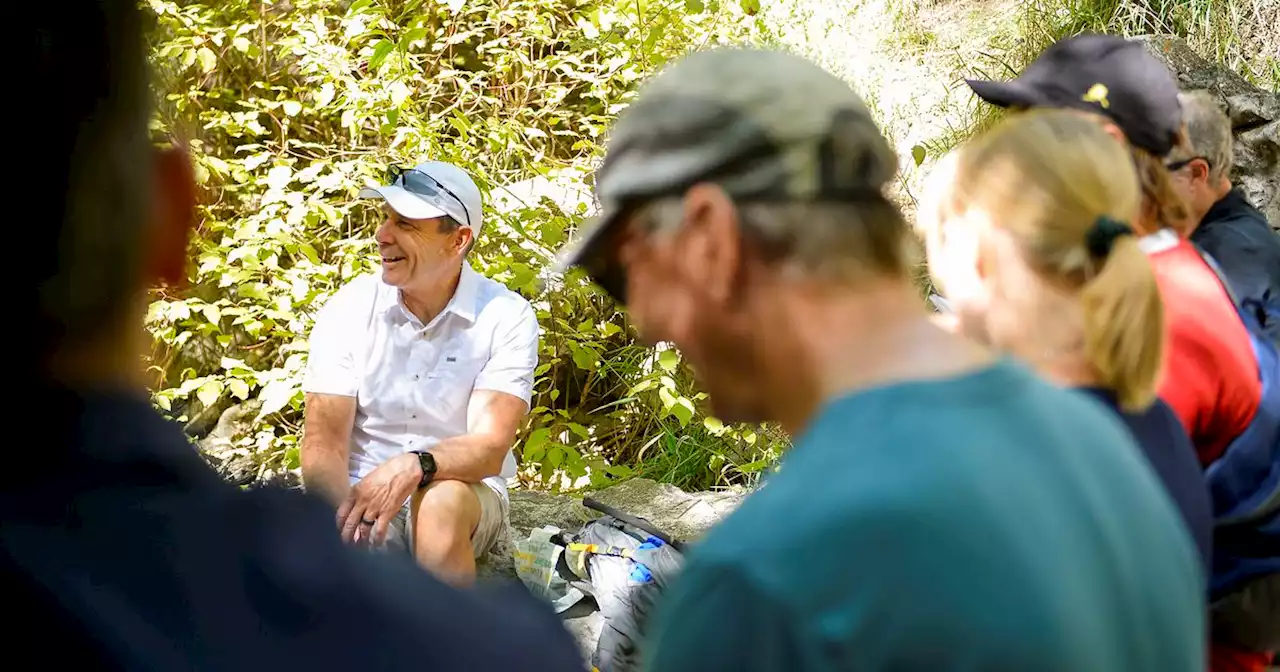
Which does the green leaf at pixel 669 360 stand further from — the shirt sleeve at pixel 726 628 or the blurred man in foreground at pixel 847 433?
the shirt sleeve at pixel 726 628

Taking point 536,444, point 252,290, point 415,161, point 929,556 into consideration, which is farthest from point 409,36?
point 929,556

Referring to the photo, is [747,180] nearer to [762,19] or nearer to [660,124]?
[660,124]

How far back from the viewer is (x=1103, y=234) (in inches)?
56.2

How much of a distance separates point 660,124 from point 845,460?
367 mm

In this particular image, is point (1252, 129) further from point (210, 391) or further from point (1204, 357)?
point (210, 391)

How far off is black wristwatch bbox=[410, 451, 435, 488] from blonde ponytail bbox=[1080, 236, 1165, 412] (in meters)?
2.14

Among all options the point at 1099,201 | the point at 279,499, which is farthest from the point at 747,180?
the point at 1099,201

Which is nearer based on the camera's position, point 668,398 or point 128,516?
point 128,516

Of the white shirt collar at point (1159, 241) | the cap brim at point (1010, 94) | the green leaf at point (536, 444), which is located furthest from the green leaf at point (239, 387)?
the white shirt collar at point (1159, 241)

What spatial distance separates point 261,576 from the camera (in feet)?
2.05

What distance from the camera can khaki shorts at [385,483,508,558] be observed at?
3.22 meters

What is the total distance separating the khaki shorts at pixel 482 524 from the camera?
3216 millimetres

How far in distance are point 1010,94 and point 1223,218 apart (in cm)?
49

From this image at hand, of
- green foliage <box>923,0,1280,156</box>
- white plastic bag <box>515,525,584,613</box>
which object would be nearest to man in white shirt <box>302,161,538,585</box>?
white plastic bag <box>515,525,584,613</box>
